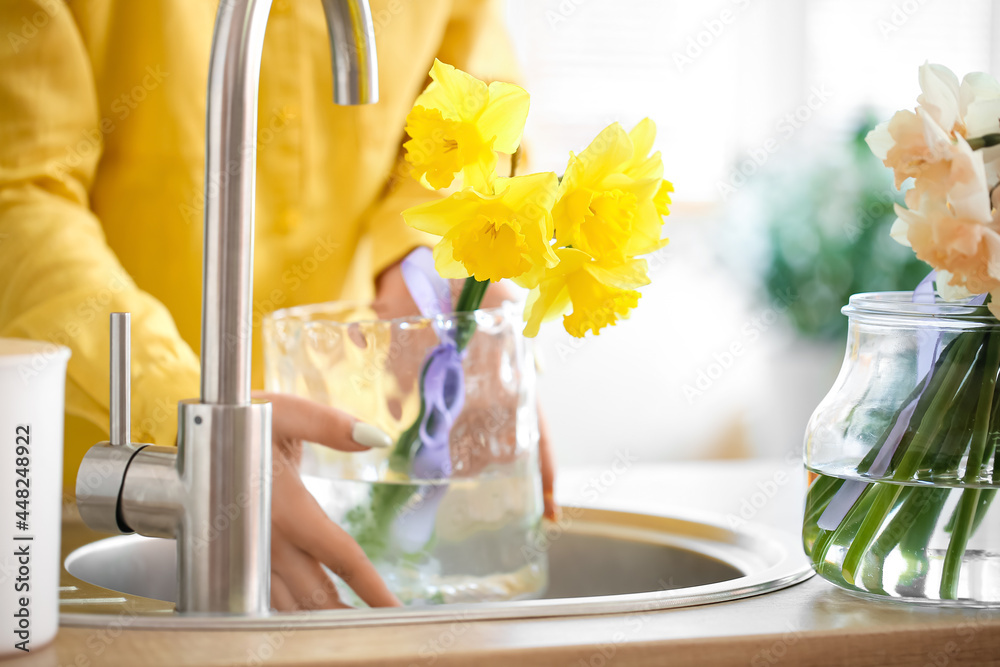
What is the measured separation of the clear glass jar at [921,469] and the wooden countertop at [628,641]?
2cm

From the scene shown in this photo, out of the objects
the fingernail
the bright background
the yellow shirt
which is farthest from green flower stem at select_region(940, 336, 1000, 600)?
the bright background

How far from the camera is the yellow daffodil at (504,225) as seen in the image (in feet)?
1.60

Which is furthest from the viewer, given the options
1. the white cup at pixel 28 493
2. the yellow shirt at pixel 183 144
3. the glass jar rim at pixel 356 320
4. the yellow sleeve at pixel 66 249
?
the yellow shirt at pixel 183 144

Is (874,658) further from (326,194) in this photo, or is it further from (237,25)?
(326,194)

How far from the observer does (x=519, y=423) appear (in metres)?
0.67

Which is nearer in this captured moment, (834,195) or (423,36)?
(423,36)

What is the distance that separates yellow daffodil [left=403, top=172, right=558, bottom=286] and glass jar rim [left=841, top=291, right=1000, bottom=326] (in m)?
0.20

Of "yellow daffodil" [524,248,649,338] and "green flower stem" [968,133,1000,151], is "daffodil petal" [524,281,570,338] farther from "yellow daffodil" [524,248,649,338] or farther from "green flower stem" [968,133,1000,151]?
"green flower stem" [968,133,1000,151]

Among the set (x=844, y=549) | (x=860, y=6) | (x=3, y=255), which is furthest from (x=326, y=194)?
(x=860, y=6)

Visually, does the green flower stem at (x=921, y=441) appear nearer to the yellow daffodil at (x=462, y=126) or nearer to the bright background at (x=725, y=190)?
the yellow daffodil at (x=462, y=126)

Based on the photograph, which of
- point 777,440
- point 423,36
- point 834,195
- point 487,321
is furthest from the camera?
point 777,440

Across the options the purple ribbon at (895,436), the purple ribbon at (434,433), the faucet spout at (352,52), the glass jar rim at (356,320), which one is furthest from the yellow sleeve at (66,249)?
the purple ribbon at (895,436)

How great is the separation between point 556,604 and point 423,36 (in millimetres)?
764

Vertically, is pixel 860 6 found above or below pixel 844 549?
above
